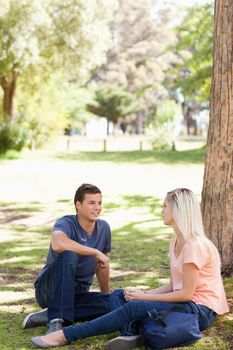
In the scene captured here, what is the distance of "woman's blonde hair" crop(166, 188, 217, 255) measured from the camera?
4160 millimetres

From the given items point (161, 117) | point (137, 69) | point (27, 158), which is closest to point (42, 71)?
point (27, 158)

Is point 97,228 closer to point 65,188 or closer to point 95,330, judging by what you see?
point 95,330

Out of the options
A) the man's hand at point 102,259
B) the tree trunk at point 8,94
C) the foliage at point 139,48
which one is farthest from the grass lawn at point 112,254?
the foliage at point 139,48

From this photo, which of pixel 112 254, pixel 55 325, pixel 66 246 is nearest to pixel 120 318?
pixel 55 325

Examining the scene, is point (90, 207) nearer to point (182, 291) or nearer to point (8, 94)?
point (182, 291)

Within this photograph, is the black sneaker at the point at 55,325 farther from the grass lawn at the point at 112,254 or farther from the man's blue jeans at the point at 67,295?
the grass lawn at the point at 112,254

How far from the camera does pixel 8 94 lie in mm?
26812

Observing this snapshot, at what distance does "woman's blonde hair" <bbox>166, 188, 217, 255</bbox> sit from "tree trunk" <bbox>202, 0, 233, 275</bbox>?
128 cm

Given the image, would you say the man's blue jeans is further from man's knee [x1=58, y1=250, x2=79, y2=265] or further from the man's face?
the man's face

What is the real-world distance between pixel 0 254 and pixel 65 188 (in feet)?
23.1

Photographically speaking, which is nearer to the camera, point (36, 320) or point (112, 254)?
point (36, 320)

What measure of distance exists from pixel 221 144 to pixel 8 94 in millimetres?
22294

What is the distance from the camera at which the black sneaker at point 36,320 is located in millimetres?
4785

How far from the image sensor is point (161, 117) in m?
31.0
